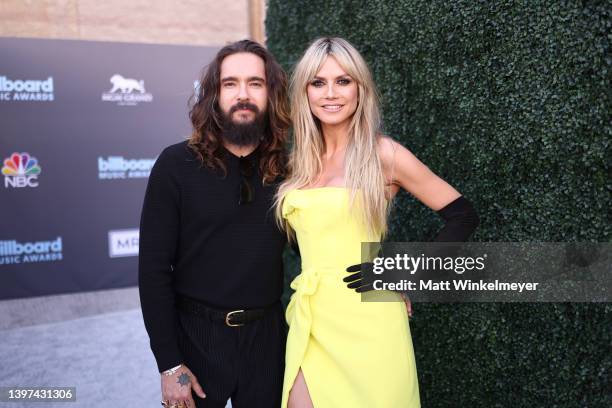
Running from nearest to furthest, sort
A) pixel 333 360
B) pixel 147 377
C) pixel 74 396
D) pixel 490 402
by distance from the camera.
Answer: pixel 333 360
pixel 490 402
pixel 74 396
pixel 147 377

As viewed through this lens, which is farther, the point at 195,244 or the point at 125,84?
the point at 125,84

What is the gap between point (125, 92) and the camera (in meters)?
6.00

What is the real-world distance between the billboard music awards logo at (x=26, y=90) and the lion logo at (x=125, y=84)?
593 millimetres

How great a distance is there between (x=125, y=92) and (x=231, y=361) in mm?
4477

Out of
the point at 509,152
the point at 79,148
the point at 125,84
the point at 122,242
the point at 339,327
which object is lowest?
the point at 339,327

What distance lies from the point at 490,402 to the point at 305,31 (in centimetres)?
A: 274

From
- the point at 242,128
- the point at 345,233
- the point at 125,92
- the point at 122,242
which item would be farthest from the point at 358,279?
the point at 125,92

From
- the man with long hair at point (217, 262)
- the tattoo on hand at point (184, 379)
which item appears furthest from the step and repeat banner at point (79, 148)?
the tattoo on hand at point (184, 379)

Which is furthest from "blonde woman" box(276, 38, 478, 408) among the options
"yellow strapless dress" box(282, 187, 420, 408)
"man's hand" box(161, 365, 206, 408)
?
"man's hand" box(161, 365, 206, 408)

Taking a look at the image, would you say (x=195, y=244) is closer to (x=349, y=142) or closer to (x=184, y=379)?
(x=184, y=379)

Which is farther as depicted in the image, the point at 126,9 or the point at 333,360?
the point at 126,9

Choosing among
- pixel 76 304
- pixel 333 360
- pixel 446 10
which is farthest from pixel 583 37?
pixel 76 304

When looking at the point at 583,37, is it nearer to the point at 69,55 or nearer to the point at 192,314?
the point at 192,314

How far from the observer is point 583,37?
7.45 ft
